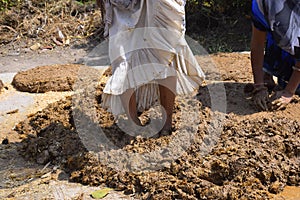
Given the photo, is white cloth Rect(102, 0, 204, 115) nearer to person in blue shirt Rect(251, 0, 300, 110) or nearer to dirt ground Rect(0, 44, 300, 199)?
dirt ground Rect(0, 44, 300, 199)

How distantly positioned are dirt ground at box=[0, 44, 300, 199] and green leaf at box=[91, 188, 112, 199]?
5 centimetres

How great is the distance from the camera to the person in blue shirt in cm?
355

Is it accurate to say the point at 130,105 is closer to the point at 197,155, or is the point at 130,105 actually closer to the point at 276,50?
the point at 197,155

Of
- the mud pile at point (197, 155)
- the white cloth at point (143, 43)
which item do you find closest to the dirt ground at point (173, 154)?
the mud pile at point (197, 155)

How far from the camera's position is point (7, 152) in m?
3.84

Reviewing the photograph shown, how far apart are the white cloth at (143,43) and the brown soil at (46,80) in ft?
5.46

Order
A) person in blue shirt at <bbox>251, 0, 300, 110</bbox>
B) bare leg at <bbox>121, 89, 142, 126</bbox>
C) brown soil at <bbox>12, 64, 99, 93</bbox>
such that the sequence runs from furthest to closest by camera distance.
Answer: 1. brown soil at <bbox>12, 64, 99, 93</bbox>
2. person in blue shirt at <bbox>251, 0, 300, 110</bbox>
3. bare leg at <bbox>121, 89, 142, 126</bbox>

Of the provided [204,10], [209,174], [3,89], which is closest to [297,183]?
[209,174]

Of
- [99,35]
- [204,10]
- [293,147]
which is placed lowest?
[99,35]

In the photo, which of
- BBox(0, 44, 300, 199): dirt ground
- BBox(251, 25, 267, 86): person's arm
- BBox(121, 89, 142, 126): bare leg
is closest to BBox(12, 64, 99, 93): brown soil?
BBox(0, 44, 300, 199): dirt ground

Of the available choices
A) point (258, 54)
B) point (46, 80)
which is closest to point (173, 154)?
point (258, 54)

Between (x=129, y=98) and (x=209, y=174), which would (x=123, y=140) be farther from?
(x=209, y=174)

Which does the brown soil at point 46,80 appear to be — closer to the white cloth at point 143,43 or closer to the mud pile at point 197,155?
the mud pile at point 197,155

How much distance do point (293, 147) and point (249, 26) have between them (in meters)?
4.93
